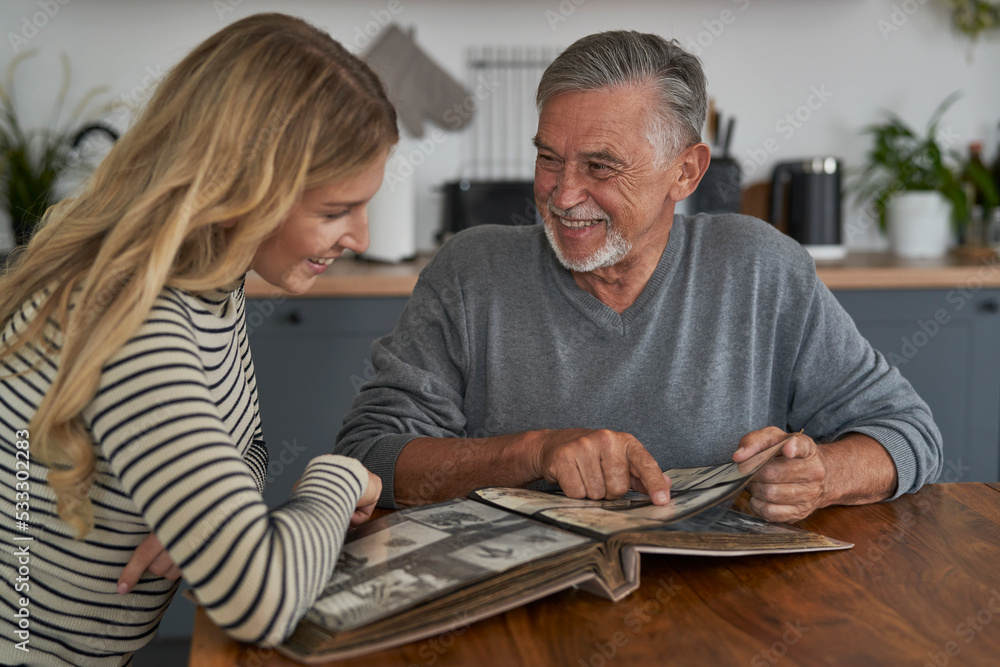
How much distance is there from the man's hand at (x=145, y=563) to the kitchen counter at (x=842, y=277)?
1355 mm

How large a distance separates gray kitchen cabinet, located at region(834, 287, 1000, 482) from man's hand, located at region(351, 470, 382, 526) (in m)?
1.78

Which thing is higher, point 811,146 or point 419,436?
point 811,146

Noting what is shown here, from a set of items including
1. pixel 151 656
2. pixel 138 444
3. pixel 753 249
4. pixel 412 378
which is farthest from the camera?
pixel 151 656

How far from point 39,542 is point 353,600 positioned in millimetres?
377

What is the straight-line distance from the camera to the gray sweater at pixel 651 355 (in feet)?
4.38

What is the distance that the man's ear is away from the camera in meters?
1.41

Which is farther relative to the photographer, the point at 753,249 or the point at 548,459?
the point at 753,249

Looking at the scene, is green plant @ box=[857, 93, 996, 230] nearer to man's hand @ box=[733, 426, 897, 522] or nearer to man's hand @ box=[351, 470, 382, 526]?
man's hand @ box=[733, 426, 897, 522]

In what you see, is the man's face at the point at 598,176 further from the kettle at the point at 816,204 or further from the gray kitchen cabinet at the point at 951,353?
the kettle at the point at 816,204

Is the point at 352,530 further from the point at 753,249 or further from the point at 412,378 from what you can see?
the point at 753,249

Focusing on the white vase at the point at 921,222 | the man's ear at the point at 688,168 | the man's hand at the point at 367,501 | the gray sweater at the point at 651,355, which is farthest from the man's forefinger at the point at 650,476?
the white vase at the point at 921,222

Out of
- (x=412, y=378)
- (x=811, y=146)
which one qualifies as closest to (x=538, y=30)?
(x=811, y=146)

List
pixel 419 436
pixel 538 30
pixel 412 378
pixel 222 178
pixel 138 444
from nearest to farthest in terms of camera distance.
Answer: pixel 138 444
pixel 222 178
pixel 419 436
pixel 412 378
pixel 538 30

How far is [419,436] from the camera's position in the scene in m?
1.19
